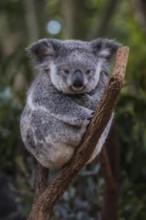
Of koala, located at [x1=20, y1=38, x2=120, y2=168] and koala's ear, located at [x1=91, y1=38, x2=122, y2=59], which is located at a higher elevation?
koala's ear, located at [x1=91, y1=38, x2=122, y2=59]

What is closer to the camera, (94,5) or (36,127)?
(36,127)

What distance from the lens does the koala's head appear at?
3.47 metres

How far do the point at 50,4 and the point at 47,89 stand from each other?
6.51 meters

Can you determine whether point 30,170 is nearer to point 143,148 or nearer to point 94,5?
point 143,148

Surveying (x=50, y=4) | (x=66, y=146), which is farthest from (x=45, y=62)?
→ (x=50, y=4)

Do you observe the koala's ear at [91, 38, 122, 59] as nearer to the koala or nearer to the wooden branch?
the koala

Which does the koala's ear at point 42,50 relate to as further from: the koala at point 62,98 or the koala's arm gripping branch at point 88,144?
the koala's arm gripping branch at point 88,144

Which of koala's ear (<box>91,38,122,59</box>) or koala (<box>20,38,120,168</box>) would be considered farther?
koala's ear (<box>91,38,122,59</box>)

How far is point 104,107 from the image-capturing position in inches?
120

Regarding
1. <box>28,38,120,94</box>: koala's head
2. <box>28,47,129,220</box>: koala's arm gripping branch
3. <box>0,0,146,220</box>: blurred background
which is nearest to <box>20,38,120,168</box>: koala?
<box>28,38,120,94</box>: koala's head

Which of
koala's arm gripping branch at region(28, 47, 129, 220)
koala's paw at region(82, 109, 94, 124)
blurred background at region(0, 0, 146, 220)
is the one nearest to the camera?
koala's arm gripping branch at region(28, 47, 129, 220)

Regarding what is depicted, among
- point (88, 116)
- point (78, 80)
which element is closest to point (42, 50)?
point (78, 80)

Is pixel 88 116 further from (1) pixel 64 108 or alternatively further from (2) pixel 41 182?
(2) pixel 41 182

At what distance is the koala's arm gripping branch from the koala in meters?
0.12
